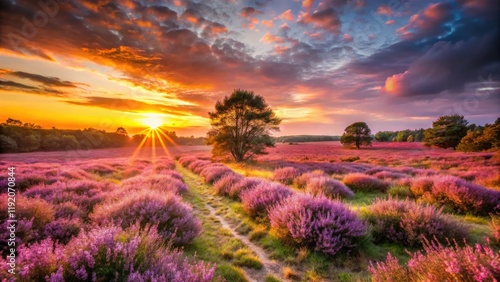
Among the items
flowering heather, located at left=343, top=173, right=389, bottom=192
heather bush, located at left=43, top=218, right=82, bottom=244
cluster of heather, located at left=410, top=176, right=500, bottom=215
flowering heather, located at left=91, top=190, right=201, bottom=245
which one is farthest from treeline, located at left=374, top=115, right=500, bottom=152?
heather bush, located at left=43, top=218, right=82, bottom=244

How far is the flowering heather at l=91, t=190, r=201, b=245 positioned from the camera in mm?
5359

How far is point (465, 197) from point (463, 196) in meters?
0.10

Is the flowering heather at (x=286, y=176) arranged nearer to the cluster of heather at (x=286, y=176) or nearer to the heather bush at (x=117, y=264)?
the cluster of heather at (x=286, y=176)

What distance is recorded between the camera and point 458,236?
504 centimetres

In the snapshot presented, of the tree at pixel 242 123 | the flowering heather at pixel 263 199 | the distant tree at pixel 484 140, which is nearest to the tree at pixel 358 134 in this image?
the distant tree at pixel 484 140

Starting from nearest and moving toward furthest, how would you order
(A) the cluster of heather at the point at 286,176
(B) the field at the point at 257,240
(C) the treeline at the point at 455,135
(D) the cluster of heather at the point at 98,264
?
(D) the cluster of heather at the point at 98,264 < (B) the field at the point at 257,240 < (A) the cluster of heather at the point at 286,176 < (C) the treeline at the point at 455,135

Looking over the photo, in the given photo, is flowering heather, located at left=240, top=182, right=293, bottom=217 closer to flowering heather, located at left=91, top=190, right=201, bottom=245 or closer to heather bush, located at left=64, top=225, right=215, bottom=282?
flowering heather, located at left=91, top=190, right=201, bottom=245

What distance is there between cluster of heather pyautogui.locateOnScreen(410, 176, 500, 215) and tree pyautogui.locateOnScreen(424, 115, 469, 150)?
157ft

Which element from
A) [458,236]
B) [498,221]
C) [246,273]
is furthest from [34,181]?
[498,221]

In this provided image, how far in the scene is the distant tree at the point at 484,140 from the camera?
3116cm

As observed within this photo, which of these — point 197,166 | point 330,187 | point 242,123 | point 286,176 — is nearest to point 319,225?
point 330,187

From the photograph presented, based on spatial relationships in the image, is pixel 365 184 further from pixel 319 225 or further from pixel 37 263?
pixel 37 263

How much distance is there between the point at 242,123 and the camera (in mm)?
31781

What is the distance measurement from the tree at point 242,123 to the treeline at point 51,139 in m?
25.8
